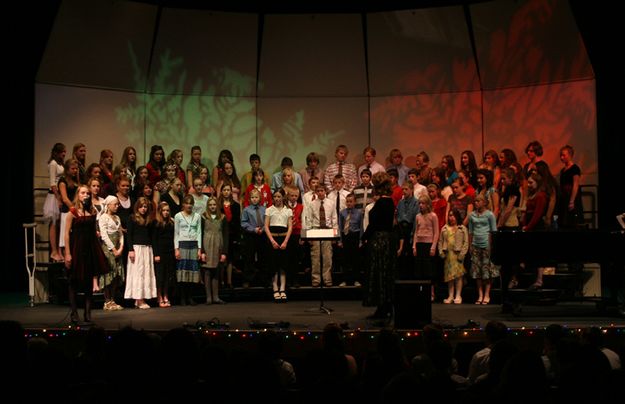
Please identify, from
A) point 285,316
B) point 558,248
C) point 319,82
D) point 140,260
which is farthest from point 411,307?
point 319,82

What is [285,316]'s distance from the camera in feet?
33.8

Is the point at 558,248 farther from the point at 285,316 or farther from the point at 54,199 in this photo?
the point at 54,199

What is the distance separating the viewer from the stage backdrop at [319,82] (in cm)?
1430

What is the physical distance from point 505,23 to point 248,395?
12160 millimetres

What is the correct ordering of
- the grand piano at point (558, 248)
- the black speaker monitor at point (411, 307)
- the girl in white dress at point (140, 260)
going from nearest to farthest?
the black speaker monitor at point (411, 307) < the grand piano at point (558, 248) < the girl in white dress at point (140, 260)

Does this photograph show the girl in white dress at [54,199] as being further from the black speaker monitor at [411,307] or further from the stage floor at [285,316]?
the black speaker monitor at [411,307]

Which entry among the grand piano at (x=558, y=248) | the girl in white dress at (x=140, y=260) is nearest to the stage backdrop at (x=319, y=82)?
the girl in white dress at (x=140, y=260)

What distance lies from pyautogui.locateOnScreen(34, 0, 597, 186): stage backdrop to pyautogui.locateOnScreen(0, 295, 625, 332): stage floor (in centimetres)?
392

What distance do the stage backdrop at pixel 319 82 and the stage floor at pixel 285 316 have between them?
3919 mm

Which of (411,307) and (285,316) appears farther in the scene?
(285,316)

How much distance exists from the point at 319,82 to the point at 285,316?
6.78 metres

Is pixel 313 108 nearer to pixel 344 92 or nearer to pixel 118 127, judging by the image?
pixel 344 92

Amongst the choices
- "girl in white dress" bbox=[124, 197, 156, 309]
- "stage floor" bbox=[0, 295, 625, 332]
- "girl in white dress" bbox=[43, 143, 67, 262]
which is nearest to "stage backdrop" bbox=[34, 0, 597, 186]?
"girl in white dress" bbox=[43, 143, 67, 262]

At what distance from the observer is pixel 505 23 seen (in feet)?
49.0
